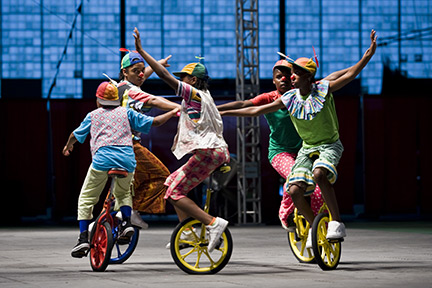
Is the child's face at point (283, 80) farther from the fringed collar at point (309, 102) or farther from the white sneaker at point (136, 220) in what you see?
the white sneaker at point (136, 220)

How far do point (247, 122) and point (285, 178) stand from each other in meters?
8.46

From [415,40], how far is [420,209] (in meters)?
3.56

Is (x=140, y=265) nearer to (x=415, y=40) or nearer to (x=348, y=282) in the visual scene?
(x=348, y=282)

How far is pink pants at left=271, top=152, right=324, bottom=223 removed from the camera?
7.55 meters

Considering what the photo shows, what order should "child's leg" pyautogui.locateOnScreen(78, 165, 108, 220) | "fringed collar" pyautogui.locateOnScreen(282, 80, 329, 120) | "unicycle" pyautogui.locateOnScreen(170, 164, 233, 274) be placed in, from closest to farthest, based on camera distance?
1. "unicycle" pyautogui.locateOnScreen(170, 164, 233, 274)
2. "fringed collar" pyautogui.locateOnScreen(282, 80, 329, 120)
3. "child's leg" pyautogui.locateOnScreen(78, 165, 108, 220)

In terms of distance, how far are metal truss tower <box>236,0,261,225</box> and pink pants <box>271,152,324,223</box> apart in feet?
25.4

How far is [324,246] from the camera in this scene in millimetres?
6797

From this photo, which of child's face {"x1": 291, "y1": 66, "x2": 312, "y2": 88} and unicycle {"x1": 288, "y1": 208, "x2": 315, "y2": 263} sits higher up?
child's face {"x1": 291, "y1": 66, "x2": 312, "y2": 88}

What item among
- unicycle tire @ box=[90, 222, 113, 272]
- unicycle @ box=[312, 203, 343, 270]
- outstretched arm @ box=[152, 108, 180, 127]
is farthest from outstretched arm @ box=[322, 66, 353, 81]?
unicycle tire @ box=[90, 222, 113, 272]

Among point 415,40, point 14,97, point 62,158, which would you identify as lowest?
point 62,158

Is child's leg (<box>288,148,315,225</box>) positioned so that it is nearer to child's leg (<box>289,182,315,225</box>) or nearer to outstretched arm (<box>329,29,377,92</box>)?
child's leg (<box>289,182,315,225</box>)

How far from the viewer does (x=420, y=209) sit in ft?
62.4

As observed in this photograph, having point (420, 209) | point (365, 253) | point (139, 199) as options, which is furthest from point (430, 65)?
point (139, 199)

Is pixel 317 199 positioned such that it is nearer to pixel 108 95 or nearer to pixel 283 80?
pixel 283 80
